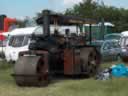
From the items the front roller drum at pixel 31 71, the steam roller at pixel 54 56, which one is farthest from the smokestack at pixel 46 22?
the front roller drum at pixel 31 71

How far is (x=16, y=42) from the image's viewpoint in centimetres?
2712

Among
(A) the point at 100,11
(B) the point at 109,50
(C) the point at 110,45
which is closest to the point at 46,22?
(B) the point at 109,50

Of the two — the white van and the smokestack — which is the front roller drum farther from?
the white van

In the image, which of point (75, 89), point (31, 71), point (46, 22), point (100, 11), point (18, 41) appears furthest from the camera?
point (100, 11)

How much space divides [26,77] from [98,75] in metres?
3.10

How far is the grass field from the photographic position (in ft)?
43.9

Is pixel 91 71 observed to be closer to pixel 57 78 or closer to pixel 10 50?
pixel 57 78

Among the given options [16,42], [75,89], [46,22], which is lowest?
[75,89]

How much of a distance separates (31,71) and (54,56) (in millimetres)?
2017

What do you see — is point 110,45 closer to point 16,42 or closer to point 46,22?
point 16,42

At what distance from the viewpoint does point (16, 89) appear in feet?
48.4

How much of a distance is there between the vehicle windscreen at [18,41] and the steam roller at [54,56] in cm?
836

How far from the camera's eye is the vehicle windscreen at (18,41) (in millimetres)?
26427

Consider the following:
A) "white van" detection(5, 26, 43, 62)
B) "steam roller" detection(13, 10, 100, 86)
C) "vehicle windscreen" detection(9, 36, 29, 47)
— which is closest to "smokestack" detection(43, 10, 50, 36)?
"steam roller" detection(13, 10, 100, 86)
